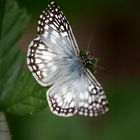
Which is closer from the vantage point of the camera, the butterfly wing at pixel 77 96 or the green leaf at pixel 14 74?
the butterfly wing at pixel 77 96

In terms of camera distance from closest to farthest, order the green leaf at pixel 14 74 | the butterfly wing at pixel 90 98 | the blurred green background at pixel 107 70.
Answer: the butterfly wing at pixel 90 98
the green leaf at pixel 14 74
the blurred green background at pixel 107 70

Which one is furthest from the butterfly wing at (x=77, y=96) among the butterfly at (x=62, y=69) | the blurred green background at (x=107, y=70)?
the blurred green background at (x=107, y=70)

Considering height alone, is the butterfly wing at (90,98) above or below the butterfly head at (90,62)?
below

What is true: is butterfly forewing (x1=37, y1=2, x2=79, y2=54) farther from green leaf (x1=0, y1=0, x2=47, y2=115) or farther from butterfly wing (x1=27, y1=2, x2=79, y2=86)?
green leaf (x1=0, y1=0, x2=47, y2=115)

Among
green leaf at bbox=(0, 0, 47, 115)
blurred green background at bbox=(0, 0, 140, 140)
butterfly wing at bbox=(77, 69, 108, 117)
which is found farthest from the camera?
blurred green background at bbox=(0, 0, 140, 140)

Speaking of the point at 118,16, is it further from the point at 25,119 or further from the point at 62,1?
the point at 25,119

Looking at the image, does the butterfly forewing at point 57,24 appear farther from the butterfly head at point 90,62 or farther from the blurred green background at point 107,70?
the blurred green background at point 107,70

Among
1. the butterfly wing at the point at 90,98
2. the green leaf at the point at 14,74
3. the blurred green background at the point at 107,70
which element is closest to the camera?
the butterfly wing at the point at 90,98

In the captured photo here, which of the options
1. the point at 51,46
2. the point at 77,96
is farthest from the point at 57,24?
the point at 77,96

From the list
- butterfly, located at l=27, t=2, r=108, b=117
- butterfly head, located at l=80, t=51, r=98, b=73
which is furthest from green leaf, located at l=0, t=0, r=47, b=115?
butterfly head, located at l=80, t=51, r=98, b=73
